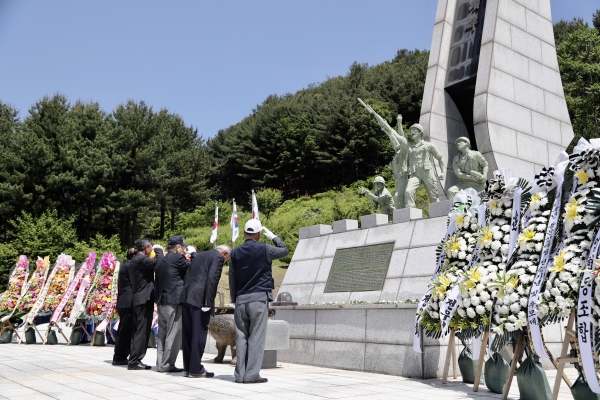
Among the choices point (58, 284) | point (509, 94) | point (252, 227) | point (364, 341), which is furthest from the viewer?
point (509, 94)

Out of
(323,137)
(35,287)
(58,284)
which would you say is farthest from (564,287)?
(323,137)

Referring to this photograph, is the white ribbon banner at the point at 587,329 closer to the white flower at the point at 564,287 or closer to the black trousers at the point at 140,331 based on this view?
the white flower at the point at 564,287

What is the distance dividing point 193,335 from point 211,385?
0.88m

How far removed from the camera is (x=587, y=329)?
4.11m

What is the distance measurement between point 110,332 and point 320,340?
5.71 meters

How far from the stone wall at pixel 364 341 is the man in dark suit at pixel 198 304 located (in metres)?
1.92

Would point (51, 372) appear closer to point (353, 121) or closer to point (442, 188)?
point (442, 188)

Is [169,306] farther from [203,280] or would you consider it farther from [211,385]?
[211,385]

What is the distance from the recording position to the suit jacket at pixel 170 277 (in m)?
7.19

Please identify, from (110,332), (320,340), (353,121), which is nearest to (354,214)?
(353,121)

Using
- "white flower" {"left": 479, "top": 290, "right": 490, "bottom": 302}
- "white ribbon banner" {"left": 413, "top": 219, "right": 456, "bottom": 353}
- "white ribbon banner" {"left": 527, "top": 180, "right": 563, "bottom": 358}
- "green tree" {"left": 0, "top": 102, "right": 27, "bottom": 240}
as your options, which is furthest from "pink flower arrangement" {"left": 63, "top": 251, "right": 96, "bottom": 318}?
"green tree" {"left": 0, "top": 102, "right": 27, "bottom": 240}

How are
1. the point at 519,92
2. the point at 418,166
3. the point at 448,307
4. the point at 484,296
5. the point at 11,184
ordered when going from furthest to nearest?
the point at 11,184 < the point at 519,92 < the point at 418,166 < the point at 448,307 < the point at 484,296

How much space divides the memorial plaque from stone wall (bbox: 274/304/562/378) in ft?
5.40

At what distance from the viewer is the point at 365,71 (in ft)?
173
